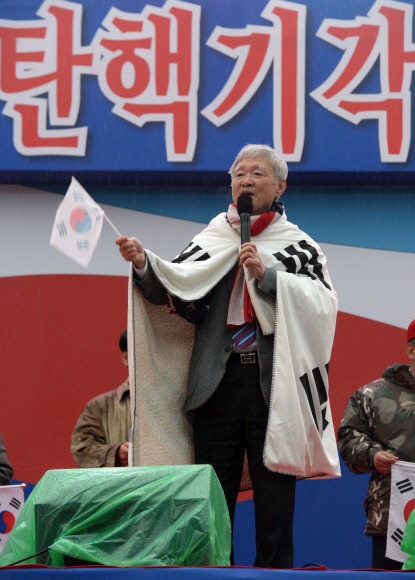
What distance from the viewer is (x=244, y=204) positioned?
2914 mm

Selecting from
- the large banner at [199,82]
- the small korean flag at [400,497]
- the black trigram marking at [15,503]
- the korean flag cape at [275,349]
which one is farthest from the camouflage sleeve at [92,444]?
the large banner at [199,82]

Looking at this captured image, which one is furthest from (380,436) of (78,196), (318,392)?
(78,196)

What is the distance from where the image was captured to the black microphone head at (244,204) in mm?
2916

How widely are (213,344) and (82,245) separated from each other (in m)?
0.58

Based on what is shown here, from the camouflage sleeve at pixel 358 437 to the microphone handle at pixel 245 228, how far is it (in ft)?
4.06

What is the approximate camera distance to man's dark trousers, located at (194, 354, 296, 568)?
8.91ft

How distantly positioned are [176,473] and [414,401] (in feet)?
5.89

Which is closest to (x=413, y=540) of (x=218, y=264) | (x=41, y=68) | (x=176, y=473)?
(x=176, y=473)

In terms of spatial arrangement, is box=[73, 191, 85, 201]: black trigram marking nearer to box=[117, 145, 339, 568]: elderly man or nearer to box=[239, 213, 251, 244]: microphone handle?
box=[117, 145, 339, 568]: elderly man

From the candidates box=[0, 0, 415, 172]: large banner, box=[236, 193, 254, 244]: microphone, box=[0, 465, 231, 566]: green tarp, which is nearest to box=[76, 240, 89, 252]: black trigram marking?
box=[236, 193, 254, 244]: microphone

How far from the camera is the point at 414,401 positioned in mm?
3611

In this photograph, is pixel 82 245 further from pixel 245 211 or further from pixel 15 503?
pixel 15 503

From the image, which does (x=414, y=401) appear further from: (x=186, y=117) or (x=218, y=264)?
(x=186, y=117)

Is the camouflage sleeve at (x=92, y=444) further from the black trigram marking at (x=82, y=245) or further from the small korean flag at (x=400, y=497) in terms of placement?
the black trigram marking at (x=82, y=245)
